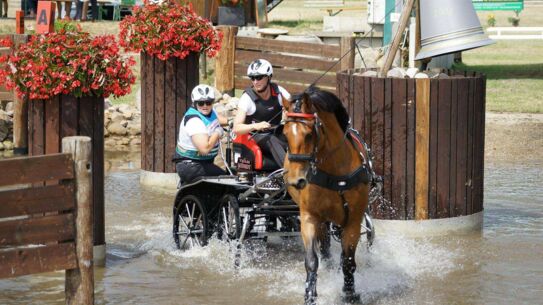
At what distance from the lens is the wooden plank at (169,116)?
13.6 meters

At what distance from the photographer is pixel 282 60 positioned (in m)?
18.0

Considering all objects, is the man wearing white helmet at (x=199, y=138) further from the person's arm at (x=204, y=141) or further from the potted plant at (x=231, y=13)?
the potted plant at (x=231, y=13)

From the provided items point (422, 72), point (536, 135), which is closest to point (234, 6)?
point (536, 135)

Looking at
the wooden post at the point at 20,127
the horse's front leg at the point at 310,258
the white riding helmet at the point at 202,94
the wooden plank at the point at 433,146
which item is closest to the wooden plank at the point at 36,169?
the horse's front leg at the point at 310,258

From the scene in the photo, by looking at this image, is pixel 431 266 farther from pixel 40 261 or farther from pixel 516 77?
pixel 516 77

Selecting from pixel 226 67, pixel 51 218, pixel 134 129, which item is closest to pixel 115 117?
pixel 134 129

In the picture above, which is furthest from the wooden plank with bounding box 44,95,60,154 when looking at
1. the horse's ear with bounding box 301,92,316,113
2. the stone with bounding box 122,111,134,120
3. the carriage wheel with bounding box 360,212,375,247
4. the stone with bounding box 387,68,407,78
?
the stone with bounding box 122,111,134,120

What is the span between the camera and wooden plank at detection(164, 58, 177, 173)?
13.6 meters

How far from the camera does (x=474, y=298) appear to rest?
9023 mm

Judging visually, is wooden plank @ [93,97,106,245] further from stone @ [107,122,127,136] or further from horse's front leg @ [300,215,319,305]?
stone @ [107,122,127,136]

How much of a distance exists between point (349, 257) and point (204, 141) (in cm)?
201

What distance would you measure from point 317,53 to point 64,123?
822 centimetres

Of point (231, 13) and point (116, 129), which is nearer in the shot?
point (116, 129)

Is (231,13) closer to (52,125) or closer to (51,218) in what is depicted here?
(52,125)
